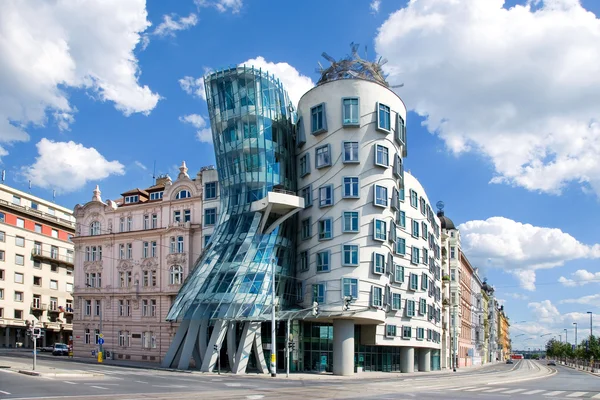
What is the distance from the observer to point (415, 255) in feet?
224

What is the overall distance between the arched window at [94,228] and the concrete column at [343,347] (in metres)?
33.4

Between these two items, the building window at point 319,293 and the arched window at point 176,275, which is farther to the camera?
the arched window at point 176,275

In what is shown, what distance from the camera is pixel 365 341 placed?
5759 cm

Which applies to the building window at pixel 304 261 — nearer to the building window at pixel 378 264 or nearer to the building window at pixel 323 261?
the building window at pixel 323 261

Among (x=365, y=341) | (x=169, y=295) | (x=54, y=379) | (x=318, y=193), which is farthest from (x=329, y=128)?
(x=54, y=379)

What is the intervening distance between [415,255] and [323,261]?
18.2 metres

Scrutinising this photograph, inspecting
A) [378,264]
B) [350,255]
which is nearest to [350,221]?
[350,255]

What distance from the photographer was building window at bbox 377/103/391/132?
54.8 m

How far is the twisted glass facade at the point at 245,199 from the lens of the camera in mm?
50719

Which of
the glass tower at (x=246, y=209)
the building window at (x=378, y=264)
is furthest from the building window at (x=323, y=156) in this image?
the building window at (x=378, y=264)

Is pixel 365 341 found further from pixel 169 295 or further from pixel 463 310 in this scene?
pixel 463 310

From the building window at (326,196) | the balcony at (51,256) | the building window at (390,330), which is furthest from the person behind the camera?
the balcony at (51,256)

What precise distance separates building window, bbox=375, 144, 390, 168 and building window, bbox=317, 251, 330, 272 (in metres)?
9.15

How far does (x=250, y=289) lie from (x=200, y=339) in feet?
21.3
